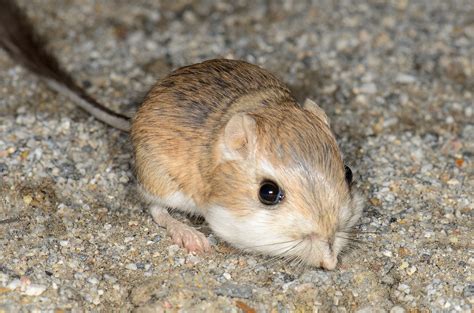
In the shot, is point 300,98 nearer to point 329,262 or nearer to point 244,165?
point 244,165

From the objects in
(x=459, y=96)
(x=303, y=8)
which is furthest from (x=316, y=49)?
(x=459, y=96)

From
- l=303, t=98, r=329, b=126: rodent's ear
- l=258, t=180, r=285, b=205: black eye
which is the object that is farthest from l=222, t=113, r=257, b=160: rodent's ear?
l=303, t=98, r=329, b=126: rodent's ear

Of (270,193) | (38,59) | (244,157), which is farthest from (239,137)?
(38,59)

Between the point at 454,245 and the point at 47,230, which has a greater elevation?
the point at 454,245

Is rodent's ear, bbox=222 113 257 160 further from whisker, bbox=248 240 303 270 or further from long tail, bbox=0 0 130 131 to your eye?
long tail, bbox=0 0 130 131

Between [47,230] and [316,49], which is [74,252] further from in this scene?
[316,49]

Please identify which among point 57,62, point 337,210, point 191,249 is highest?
point 337,210
